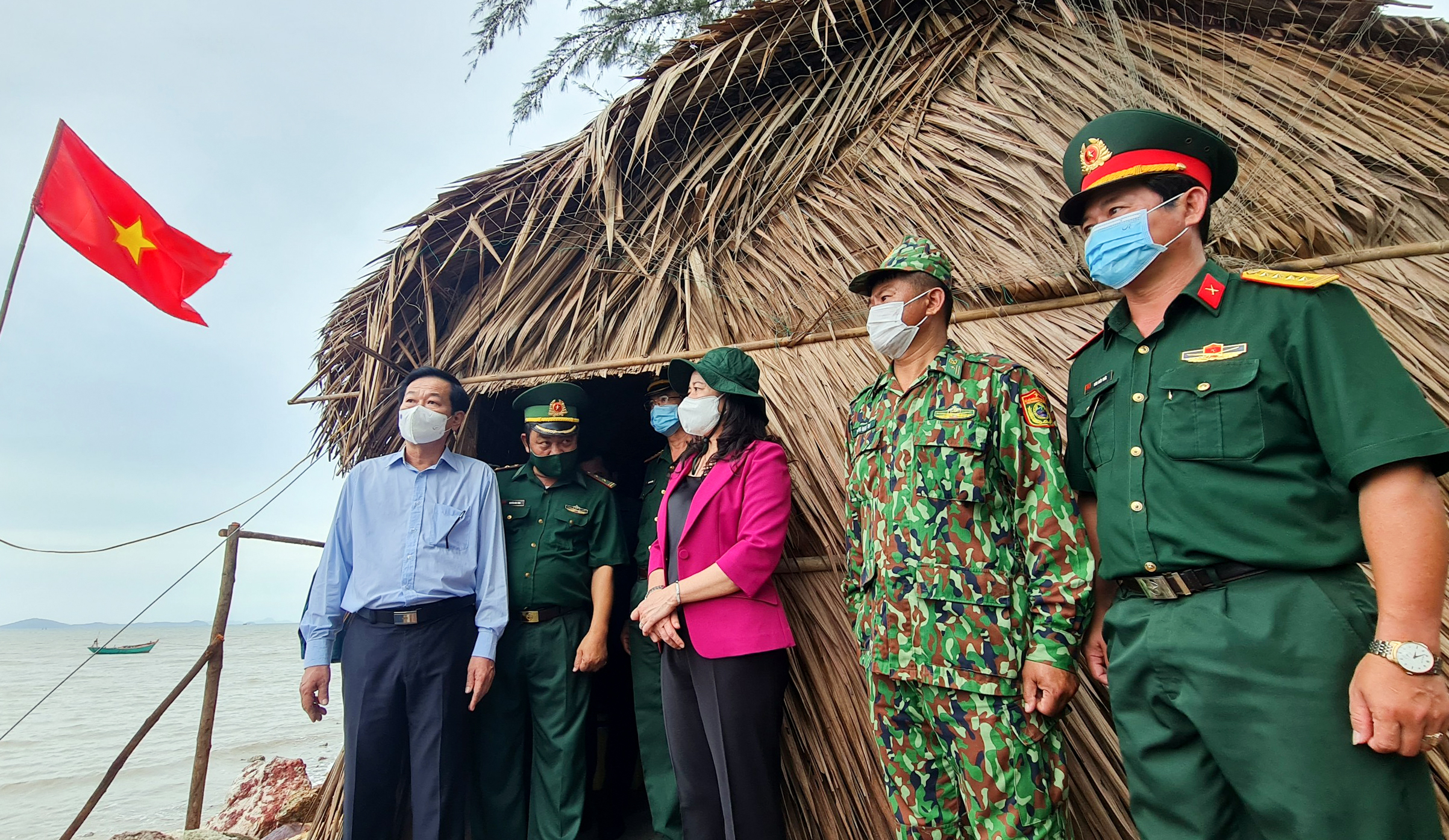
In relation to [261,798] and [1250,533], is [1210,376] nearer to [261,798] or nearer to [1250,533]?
[1250,533]

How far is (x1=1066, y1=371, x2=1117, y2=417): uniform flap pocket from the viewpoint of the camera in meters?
1.62

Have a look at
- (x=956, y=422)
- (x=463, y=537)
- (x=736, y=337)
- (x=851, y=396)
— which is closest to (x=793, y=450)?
(x=851, y=396)

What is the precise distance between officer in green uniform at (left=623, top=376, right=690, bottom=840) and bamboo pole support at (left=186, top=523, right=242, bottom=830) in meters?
2.04

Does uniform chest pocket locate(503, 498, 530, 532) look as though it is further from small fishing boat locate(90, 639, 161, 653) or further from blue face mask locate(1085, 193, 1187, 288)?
small fishing boat locate(90, 639, 161, 653)

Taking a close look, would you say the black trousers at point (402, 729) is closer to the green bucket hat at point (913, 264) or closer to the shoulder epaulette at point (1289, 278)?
the green bucket hat at point (913, 264)

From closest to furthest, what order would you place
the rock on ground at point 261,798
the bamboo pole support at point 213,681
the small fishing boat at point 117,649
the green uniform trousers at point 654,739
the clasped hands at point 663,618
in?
the clasped hands at point 663,618
the green uniform trousers at point 654,739
the bamboo pole support at point 213,681
the small fishing boat at point 117,649
the rock on ground at point 261,798

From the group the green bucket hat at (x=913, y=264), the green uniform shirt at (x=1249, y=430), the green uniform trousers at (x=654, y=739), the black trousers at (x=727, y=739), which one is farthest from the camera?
the green uniform trousers at (x=654, y=739)

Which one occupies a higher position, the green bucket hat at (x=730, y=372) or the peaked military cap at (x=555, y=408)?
the peaked military cap at (x=555, y=408)

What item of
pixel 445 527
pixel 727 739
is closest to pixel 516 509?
pixel 445 527

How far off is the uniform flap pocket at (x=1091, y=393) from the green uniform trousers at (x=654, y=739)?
1864 mm

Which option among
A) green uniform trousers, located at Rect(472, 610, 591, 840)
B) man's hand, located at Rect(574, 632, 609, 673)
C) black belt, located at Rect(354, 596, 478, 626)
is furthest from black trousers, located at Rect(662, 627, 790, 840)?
black belt, located at Rect(354, 596, 478, 626)

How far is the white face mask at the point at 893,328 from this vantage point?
2088 mm

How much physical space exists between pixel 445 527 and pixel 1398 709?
9.11 feet

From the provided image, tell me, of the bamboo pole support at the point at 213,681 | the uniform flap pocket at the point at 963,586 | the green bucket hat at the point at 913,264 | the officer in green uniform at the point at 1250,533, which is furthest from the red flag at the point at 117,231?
the officer in green uniform at the point at 1250,533
